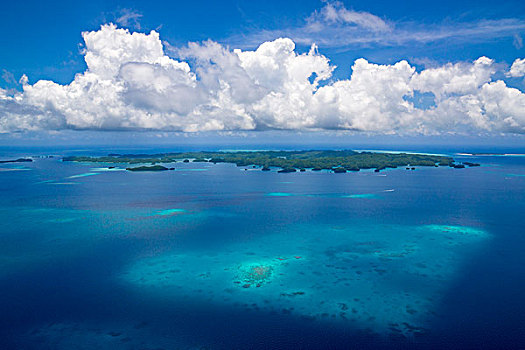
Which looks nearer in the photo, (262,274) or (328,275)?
(328,275)

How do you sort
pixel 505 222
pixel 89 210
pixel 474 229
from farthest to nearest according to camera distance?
pixel 89 210, pixel 505 222, pixel 474 229

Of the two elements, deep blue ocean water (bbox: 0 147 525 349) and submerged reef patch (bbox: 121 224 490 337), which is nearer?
deep blue ocean water (bbox: 0 147 525 349)

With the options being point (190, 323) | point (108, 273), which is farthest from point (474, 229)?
point (108, 273)

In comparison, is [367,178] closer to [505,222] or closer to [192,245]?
[505,222]

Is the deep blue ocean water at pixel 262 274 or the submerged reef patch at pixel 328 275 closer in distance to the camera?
the deep blue ocean water at pixel 262 274

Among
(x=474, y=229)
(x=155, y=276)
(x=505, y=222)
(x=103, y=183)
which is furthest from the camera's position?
(x=103, y=183)

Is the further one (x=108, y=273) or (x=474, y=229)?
(x=474, y=229)
